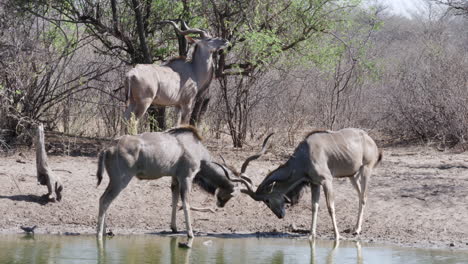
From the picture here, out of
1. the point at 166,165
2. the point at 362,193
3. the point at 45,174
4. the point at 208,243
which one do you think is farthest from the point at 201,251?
the point at 45,174

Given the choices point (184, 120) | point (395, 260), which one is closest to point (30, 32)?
point (184, 120)

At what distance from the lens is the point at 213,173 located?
31.1 ft

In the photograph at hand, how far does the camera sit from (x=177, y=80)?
1206 centimetres

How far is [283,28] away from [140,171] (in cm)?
480

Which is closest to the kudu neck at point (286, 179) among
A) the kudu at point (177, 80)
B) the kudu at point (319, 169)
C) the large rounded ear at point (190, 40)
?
the kudu at point (319, 169)

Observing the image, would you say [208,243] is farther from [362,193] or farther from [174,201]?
[362,193]

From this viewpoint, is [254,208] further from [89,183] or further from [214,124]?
[214,124]

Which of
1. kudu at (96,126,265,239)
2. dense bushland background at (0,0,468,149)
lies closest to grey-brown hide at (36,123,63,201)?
kudu at (96,126,265,239)

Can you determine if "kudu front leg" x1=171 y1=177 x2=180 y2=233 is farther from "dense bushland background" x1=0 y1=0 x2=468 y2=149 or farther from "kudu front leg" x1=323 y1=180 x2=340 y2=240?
"dense bushland background" x1=0 y1=0 x2=468 y2=149

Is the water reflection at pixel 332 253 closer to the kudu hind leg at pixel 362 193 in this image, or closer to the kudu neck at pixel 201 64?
the kudu hind leg at pixel 362 193

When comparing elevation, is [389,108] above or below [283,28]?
below

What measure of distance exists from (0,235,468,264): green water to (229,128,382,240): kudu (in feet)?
1.67

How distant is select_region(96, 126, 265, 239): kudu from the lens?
28.6ft

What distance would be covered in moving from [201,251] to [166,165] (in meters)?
1.12
